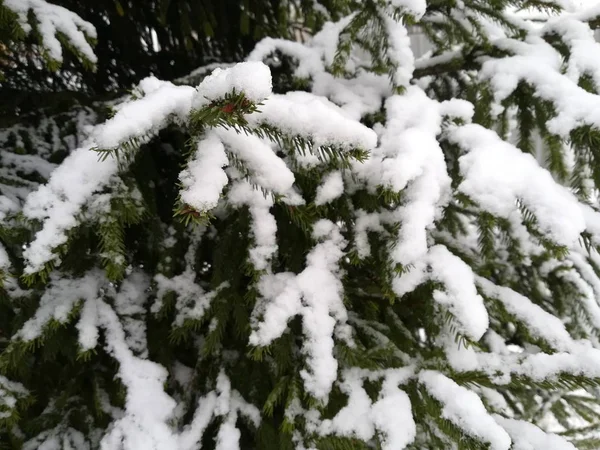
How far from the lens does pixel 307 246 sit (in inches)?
55.8

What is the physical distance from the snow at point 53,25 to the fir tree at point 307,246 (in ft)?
0.04

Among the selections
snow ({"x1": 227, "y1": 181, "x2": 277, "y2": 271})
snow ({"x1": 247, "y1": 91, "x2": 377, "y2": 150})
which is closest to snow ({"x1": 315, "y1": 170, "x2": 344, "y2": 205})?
snow ({"x1": 227, "y1": 181, "x2": 277, "y2": 271})

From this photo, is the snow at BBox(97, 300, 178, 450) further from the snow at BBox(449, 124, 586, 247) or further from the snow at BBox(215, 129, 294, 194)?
the snow at BBox(449, 124, 586, 247)

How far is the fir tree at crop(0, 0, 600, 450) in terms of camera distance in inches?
39.0

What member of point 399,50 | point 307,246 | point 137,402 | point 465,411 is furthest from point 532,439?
point 399,50

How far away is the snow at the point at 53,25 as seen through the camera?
123cm

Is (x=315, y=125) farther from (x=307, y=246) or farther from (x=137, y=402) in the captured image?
(x=137, y=402)

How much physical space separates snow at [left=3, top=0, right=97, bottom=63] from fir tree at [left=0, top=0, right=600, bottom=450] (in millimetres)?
12

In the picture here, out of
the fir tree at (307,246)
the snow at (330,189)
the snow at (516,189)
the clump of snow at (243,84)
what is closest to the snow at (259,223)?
the fir tree at (307,246)

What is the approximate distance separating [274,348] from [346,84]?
997mm

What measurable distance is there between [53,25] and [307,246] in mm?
1033

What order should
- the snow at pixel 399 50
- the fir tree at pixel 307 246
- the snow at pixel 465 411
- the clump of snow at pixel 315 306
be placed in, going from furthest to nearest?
the snow at pixel 399 50
the clump of snow at pixel 315 306
the fir tree at pixel 307 246
the snow at pixel 465 411

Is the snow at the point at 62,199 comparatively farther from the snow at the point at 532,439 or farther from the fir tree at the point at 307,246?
the snow at the point at 532,439

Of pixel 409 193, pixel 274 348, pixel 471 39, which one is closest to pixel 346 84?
pixel 471 39
